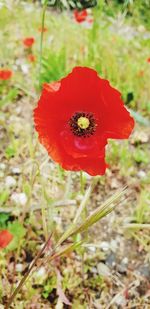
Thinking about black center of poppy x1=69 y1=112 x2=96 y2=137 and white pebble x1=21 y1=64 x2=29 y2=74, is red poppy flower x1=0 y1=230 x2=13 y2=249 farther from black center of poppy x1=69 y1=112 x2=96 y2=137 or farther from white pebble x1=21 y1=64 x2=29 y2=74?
white pebble x1=21 y1=64 x2=29 y2=74

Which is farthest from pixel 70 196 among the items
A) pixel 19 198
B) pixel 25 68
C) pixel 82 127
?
pixel 25 68

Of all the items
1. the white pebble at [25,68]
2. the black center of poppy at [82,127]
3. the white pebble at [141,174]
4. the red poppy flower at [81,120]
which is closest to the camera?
the red poppy flower at [81,120]

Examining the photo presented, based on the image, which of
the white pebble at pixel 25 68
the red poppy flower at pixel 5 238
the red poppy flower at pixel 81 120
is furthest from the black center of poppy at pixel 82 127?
the white pebble at pixel 25 68

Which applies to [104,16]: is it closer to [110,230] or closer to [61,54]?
[61,54]

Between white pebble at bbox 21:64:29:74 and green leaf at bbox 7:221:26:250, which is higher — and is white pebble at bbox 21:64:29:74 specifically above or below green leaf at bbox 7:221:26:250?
above

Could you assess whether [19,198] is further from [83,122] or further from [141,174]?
[83,122]

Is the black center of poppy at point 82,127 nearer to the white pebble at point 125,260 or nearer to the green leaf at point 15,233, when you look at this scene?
the green leaf at point 15,233

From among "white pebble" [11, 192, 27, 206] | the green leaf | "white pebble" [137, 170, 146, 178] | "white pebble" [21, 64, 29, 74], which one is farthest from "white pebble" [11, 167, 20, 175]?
"white pebble" [21, 64, 29, 74]
